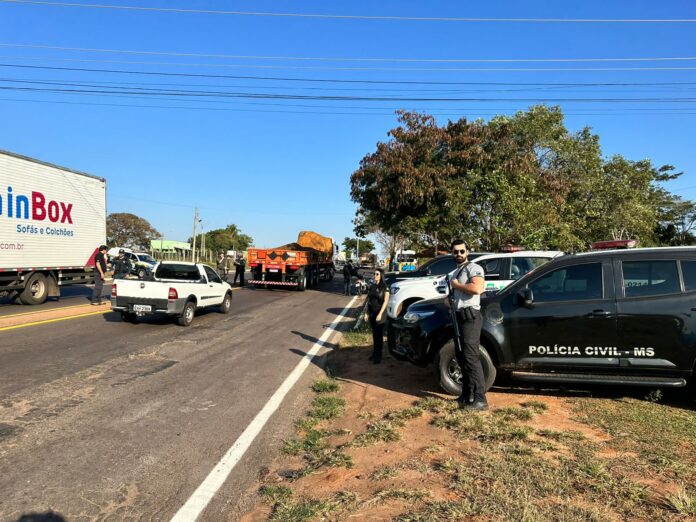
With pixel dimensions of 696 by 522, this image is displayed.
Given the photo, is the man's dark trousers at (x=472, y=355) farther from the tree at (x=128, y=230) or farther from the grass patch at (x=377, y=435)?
the tree at (x=128, y=230)

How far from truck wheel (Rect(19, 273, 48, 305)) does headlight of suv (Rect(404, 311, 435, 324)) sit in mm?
13504

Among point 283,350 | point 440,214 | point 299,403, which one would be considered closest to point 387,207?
point 440,214

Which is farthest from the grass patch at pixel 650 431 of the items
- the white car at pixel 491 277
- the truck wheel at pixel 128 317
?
the truck wheel at pixel 128 317

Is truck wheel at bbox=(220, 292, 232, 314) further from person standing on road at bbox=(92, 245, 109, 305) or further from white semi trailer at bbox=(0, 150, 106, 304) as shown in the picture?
white semi trailer at bbox=(0, 150, 106, 304)

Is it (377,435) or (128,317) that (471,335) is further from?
(128,317)

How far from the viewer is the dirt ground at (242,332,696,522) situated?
331 centimetres

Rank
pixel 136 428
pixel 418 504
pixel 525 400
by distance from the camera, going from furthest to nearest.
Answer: pixel 525 400 → pixel 136 428 → pixel 418 504

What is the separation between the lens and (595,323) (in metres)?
5.57

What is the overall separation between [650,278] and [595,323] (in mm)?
828

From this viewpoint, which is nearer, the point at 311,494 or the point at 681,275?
the point at 311,494

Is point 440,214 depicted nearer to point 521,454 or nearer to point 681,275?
point 681,275

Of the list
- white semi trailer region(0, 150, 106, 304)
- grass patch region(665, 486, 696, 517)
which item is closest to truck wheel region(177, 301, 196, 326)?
white semi trailer region(0, 150, 106, 304)

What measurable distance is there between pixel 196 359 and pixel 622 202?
3221cm

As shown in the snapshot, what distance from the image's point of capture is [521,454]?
4.17 m
